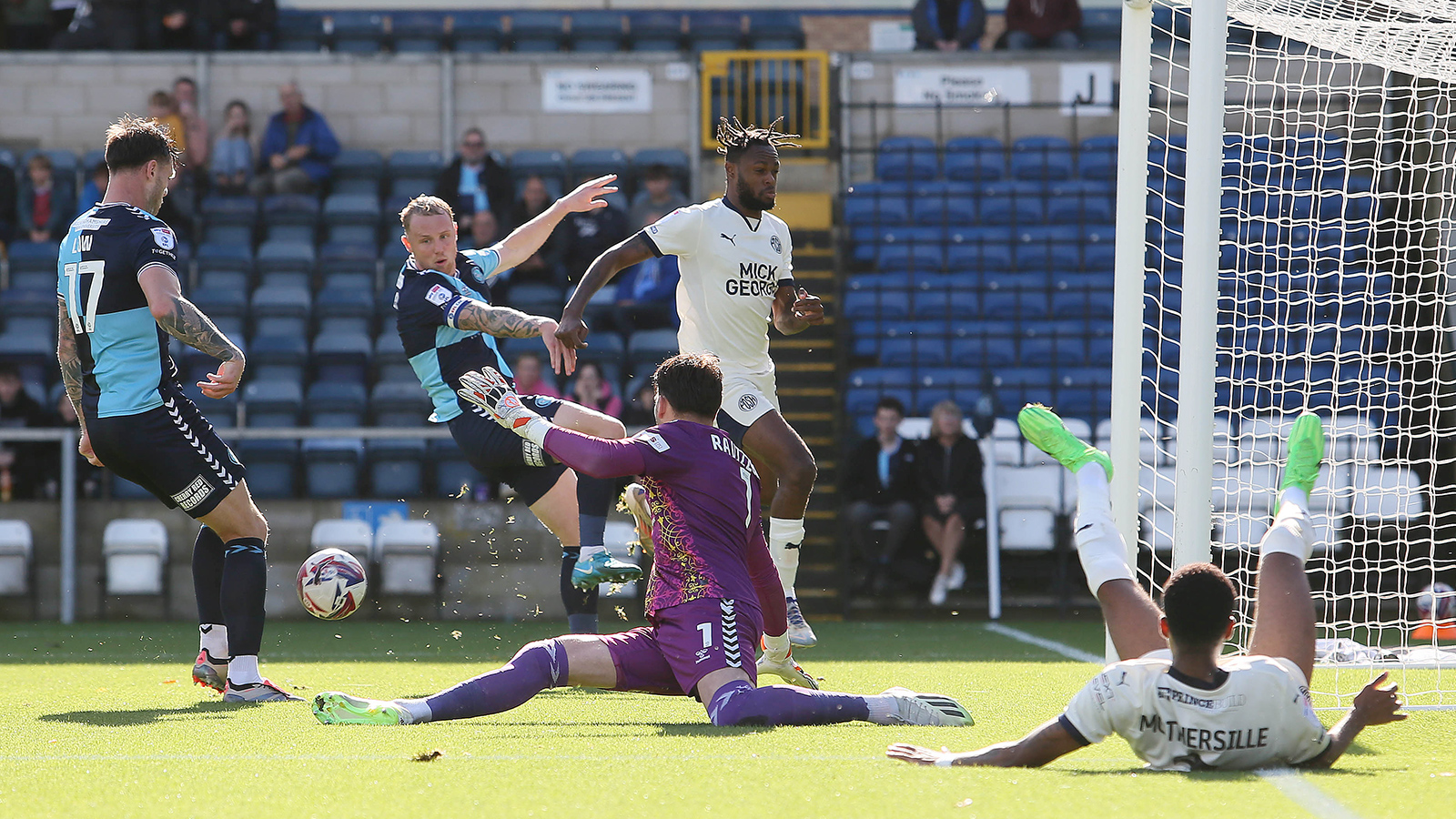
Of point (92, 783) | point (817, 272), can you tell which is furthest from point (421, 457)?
point (92, 783)

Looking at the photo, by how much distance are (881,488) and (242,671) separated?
6.87 m

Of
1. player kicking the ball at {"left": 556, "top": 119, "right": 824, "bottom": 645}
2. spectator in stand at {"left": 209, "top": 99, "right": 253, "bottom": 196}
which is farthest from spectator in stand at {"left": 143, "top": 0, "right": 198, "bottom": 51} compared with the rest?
player kicking the ball at {"left": 556, "top": 119, "right": 824, "bottom": 645}

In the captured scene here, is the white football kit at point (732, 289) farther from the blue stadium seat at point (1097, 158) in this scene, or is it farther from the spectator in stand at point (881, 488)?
the blue stadium seat at point (1097, 158)

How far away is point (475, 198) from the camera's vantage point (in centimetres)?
1387

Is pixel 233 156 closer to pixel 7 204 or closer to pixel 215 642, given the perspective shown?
pixel 7 204

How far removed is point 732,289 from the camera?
21.8 feet

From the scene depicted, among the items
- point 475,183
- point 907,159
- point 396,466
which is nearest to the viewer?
point 396,466

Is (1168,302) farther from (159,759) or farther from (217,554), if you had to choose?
(159,759)

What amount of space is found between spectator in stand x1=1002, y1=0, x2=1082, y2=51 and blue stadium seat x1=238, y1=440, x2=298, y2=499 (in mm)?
8725

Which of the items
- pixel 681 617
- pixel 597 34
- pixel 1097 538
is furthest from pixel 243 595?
pixel 597 34

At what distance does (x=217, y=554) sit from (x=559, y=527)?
1.44 meters

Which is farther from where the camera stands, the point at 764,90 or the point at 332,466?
the point at 764,90

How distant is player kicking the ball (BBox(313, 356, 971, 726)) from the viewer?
14.8 feet

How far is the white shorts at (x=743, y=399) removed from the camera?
6613 mm
